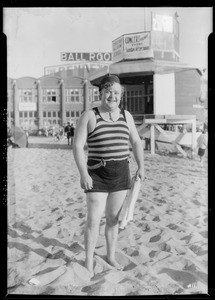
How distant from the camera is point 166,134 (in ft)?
9.07

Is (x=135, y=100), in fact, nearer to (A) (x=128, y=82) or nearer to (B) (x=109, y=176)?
(A) (x=128, y=82)

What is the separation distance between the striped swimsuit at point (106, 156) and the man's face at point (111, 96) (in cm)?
8

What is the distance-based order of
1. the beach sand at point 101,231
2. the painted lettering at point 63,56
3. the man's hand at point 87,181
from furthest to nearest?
the painted lettering at point 63,56
the beach sand at point 101,231
the man's hand at point 87,181

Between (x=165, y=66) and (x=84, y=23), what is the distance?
23.1 inches

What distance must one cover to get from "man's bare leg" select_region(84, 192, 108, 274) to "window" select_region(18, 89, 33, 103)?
0.77m

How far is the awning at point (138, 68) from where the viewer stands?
2.59 meters

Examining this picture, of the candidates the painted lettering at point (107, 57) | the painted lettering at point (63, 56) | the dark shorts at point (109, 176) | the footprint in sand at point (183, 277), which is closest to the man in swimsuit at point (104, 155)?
the dark shorts at point (109, 176)

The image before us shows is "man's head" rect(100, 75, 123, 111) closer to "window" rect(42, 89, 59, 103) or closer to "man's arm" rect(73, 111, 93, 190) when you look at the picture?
"man's arm" rect(73, 111, 93, 190)

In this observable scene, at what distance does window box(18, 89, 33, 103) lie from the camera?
2615mm

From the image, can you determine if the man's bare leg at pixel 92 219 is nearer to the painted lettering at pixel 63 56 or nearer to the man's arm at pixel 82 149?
the man's arm at pixel 82 149
